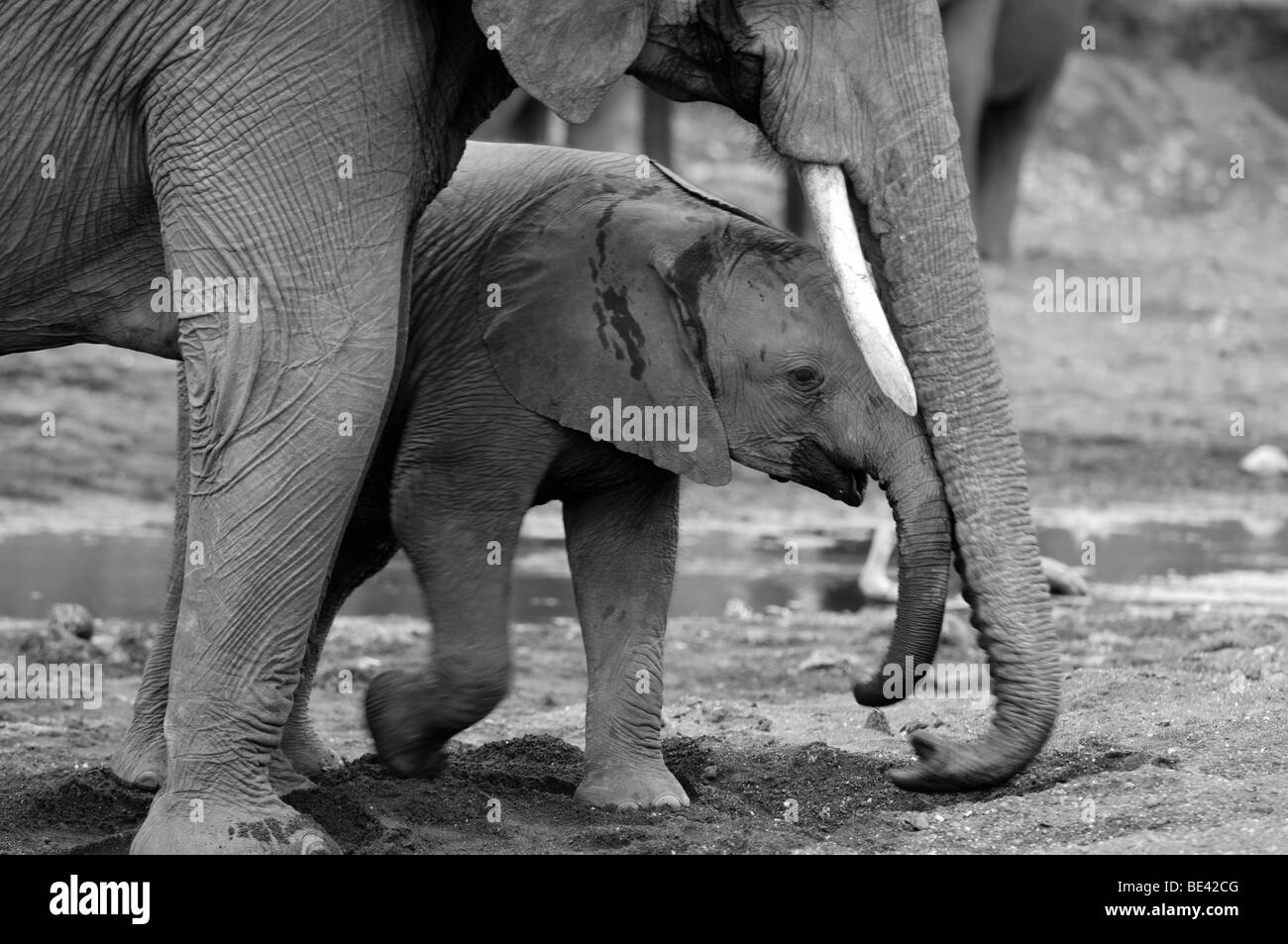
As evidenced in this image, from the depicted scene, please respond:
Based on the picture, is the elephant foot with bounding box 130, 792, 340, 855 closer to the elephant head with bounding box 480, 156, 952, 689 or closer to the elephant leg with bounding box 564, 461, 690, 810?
the elephant leg with bounding box 564, 461, 690, 810

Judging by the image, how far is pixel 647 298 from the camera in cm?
631

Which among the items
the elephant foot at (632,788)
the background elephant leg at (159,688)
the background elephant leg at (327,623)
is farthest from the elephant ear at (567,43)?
the elephant foot at (632,788)

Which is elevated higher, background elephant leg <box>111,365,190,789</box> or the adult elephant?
the adult elephant

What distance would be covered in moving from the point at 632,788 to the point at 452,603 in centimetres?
81

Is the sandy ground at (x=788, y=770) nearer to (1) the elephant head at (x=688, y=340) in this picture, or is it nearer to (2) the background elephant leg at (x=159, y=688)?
(2) the background elephant leg at (x=159, y=688)

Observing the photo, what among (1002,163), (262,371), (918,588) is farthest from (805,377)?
(1002,163)

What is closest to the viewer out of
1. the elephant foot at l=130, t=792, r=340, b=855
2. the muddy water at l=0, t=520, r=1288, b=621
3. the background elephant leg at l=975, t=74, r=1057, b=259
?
the elephant foot at l=130, t=792, r=340, b=855

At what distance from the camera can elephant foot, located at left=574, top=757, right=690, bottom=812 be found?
21.0 feet

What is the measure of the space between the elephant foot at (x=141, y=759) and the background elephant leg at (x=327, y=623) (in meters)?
0.40

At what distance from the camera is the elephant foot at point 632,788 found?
21.0ft

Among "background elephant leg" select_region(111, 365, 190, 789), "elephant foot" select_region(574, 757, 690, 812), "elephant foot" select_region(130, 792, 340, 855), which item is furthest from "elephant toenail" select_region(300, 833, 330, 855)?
"background elephant leg" select_region(111, 365, 190, 789)

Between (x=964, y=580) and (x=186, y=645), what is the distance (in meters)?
1.90

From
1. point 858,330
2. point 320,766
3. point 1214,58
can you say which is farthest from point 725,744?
point 1214,58

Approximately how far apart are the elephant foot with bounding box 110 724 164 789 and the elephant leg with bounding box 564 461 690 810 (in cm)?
127
